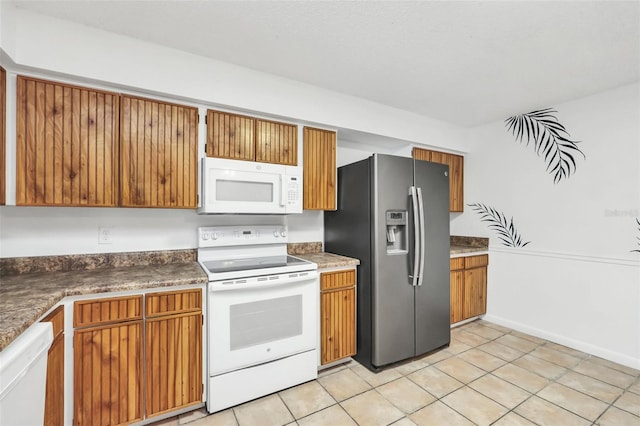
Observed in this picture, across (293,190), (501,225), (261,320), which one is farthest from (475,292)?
(261,320)

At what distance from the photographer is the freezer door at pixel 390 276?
2332 millimetres

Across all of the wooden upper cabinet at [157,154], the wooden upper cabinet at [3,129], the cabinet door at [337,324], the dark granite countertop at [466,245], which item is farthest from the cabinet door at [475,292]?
the wooden upper cabinet at [3,129]

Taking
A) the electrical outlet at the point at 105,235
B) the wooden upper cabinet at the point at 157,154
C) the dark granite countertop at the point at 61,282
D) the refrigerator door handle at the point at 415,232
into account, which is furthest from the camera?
the refrigerator door handle at the point at 415,232

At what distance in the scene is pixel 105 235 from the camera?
2.09 m

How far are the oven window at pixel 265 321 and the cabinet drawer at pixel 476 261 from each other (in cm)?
214

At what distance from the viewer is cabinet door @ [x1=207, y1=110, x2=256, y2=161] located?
218 cm

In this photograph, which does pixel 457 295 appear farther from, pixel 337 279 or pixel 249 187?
pixel 249 187

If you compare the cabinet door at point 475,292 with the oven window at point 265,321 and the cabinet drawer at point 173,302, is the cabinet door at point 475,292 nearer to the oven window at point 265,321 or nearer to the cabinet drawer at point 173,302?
the oven window at point 265,321

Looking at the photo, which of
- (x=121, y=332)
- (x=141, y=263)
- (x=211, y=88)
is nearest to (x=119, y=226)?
(x=141, y=263)

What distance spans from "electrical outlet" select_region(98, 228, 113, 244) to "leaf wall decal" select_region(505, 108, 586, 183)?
403 centimetres

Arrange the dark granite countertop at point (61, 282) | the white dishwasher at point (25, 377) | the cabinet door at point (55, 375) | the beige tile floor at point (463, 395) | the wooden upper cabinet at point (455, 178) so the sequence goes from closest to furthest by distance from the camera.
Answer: the white dishwasher at point (25, 377), the dark granite countertop at point (61, 282), the cabinet door at point (55, 375), the beige tile floor at point (463, 395), the wooden upper cabinet at point (455, 178)

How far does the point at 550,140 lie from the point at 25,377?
4148mm

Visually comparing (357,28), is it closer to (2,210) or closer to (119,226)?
(119,226)

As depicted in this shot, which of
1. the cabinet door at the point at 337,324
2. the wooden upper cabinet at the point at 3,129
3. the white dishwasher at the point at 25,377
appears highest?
the wooden upper cabinet at the point at 3,129
